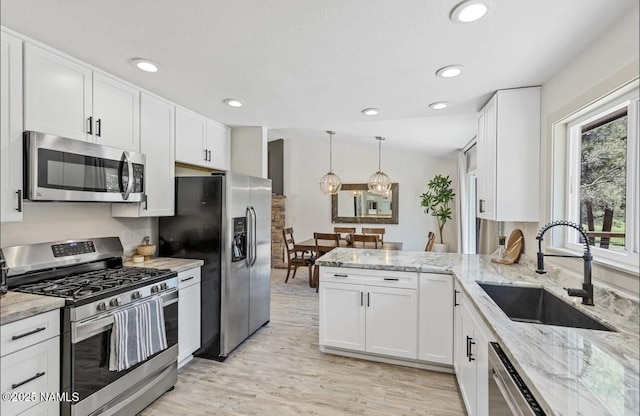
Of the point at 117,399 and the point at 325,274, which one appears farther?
the point at 325,274

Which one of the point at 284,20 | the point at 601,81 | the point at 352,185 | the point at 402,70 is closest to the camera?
the point at 284,20

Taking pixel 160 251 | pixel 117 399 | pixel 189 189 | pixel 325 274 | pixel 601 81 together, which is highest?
pixel 601 81

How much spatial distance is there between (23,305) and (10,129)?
0.99 metres

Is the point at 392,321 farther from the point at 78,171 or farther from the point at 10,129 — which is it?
the point at 10,129

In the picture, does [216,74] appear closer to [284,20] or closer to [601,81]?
[284,20]

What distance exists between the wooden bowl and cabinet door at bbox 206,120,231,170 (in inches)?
45.1

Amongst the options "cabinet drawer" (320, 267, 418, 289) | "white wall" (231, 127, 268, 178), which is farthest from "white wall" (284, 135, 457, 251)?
"cabinet drawer" (320, 267, 418, 289)

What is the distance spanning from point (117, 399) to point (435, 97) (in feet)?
10.6

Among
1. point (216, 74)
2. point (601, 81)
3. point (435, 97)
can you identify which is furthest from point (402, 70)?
point (216, 74)

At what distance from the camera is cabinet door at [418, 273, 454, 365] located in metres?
2.59

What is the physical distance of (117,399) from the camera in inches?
77.0

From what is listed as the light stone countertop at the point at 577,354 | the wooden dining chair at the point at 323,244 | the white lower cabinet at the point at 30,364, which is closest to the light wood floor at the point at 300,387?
the white lower cabinet at the point at 30,364

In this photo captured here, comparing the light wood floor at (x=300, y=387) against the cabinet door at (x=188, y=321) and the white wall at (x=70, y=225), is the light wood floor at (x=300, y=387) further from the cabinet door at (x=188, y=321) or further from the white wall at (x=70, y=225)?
the white wall at (x=70, y=225)

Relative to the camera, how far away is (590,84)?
181 cm
